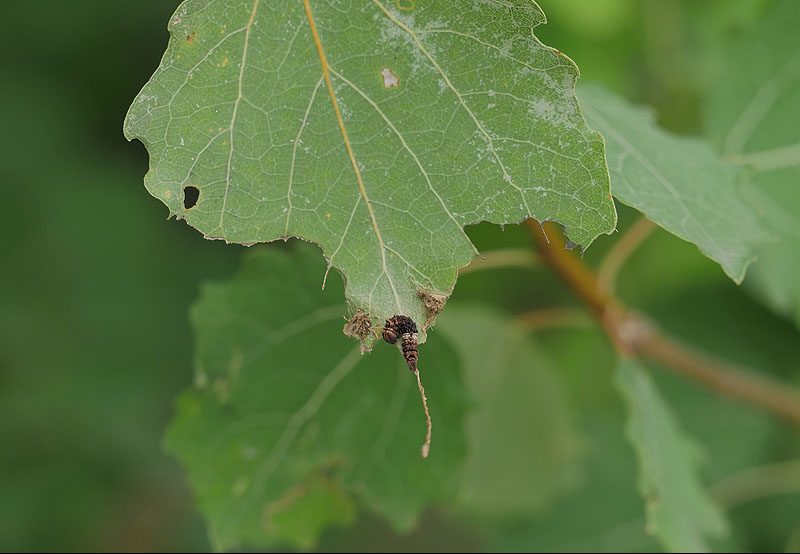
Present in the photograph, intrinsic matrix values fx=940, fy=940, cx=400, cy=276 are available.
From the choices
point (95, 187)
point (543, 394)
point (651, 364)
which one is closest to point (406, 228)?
point (543, 394)

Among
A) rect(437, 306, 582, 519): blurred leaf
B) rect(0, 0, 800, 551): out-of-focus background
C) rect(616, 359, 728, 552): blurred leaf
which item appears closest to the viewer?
rect(616, 359, 728, 552): blurred leaf

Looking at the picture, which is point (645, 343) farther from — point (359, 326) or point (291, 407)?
point (359, 326)

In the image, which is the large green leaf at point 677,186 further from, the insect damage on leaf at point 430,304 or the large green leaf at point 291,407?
the large green leaf at point 291,407

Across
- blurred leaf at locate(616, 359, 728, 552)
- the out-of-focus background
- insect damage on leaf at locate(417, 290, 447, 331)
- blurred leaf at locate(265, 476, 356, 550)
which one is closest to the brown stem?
blurred leaf at locate(616, 359, 728, 552)

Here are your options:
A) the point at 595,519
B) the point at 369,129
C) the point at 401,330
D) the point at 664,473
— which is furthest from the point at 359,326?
the point at 595,519

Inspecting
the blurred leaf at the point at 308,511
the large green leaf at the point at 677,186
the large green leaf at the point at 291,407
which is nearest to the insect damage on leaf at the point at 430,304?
the large green leaf at the point at 677,186

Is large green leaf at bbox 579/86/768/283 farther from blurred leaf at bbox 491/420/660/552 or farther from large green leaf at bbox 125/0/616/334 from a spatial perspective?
blurred leaf at bbox 491/420/660/552
